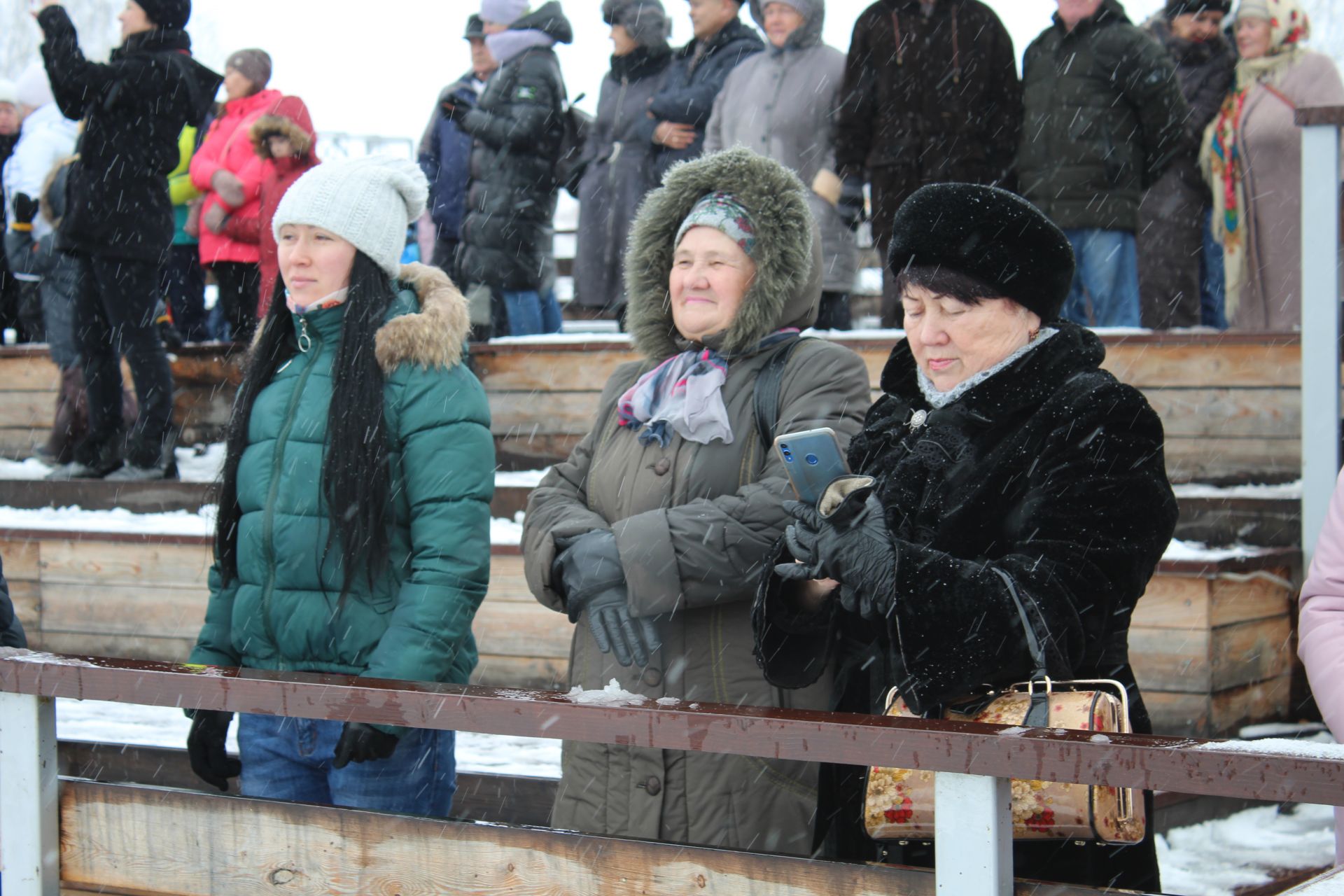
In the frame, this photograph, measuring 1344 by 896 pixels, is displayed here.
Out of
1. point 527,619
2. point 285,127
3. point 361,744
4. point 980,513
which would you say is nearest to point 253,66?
point 285,127

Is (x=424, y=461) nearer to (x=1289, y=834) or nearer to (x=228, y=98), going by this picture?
(x=1289, y=834)

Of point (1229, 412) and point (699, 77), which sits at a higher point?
point (699, 77)

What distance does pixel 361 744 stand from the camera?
266cm

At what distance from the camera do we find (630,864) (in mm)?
2100

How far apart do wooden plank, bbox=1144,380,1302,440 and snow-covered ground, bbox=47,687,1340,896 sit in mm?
1460

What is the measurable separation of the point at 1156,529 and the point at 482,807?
2.52 metres

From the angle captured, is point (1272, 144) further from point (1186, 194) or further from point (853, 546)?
point (853, 546)

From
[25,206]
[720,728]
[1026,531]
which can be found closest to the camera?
[720,728]

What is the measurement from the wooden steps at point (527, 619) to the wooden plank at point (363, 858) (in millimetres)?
2492

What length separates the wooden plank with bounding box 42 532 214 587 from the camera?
5578 millimetres

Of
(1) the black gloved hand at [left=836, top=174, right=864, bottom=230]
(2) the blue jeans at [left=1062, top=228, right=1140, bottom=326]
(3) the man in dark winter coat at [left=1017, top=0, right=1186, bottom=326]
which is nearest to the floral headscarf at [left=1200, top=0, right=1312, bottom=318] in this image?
(3) the man in dark winter coat at [left=1017, top=0, right=1186, bottom=326]

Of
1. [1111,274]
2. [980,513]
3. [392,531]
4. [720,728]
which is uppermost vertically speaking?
[1111,274]

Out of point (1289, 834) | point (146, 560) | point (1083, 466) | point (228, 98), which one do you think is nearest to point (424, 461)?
point (1083, 466)

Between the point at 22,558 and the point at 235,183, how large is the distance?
7.02 feet
